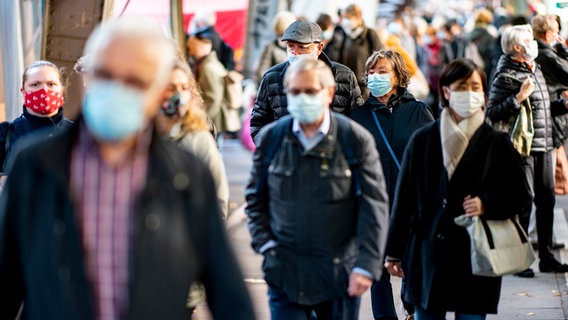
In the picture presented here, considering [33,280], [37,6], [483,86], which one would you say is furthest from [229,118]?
[33,280]

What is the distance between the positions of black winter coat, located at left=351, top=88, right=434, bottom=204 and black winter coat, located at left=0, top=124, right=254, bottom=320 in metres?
4.41

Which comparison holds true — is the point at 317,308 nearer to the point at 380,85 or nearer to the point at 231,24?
the point at 380,85

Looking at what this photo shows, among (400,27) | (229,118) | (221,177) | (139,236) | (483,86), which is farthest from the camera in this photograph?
(400,27)

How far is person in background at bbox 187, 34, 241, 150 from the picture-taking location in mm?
15852

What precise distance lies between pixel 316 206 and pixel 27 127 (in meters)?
2.49

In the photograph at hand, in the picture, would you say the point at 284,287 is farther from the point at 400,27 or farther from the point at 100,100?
the point at 400,27

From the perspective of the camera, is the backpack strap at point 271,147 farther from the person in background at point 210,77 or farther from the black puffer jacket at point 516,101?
the person in background at point 210,77

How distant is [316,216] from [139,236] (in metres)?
2.27

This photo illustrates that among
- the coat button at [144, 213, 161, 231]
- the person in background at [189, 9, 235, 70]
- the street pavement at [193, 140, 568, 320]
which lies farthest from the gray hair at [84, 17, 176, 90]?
the person in background at [189, 9, 235, 70]

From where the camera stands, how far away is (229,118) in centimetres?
1633

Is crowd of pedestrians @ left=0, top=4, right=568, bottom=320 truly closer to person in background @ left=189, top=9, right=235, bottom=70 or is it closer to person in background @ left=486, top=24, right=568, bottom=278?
person in background @ left=486, top=24, right=568, bottom=278

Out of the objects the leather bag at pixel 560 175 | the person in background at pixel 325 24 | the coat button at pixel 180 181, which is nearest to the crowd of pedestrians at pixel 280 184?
the coat button at pixel 180 181

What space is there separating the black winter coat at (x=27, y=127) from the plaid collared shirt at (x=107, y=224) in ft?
13.1

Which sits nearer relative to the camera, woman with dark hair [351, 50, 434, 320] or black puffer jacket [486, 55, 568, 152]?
woman with dark hair [351, 50, 434, 320]
